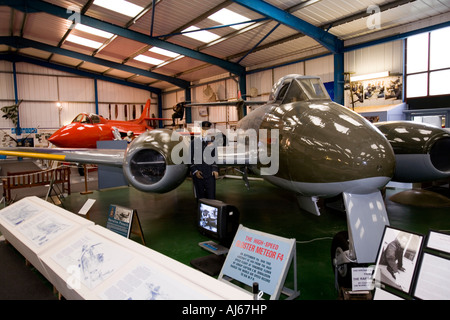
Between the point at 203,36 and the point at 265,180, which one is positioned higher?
the point at 203,36

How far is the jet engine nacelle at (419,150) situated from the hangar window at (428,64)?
801cm

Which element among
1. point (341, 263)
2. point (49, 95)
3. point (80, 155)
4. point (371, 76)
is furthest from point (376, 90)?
point (49, 95)

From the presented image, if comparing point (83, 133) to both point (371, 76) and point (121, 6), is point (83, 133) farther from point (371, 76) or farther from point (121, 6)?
point (371, 76)

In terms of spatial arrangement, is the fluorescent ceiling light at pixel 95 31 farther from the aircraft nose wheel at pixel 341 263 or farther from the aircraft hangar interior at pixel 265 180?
the aircraft nose wheel at pixel 341 263

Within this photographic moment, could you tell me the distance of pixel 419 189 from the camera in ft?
26.3

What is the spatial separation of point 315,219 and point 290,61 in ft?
43.4

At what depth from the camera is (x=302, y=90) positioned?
469 centimetres

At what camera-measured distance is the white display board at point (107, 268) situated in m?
2.06

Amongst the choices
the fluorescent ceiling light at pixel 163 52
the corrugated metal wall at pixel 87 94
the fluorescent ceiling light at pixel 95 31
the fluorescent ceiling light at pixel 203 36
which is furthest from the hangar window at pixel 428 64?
the fluorescent ceiling light at pixel 95 31

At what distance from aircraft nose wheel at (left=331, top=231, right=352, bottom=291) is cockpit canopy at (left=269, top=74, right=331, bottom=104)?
2.13 metres

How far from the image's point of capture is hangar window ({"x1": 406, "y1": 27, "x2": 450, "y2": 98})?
11320mm

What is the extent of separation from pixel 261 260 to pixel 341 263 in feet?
3.03
